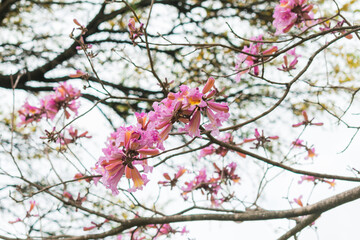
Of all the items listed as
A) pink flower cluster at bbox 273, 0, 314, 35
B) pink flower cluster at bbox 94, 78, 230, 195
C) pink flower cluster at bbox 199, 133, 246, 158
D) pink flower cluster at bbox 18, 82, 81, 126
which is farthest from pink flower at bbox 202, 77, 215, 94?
pink flower cluster at bbox 18, 82, 81, 126

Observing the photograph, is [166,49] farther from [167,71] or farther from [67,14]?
[67,14]

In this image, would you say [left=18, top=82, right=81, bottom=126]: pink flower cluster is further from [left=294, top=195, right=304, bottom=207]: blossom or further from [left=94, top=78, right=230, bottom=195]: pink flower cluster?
[left=294, top=195, right=304, bottom=207]: blossom

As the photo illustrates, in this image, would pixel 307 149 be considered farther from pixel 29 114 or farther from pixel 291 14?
pixel 29 114

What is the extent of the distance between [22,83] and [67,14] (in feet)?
3.43

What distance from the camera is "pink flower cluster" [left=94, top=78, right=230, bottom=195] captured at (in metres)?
0.88

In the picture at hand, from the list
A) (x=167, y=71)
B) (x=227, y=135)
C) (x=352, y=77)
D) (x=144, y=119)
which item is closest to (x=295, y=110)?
(x=352, y=77)

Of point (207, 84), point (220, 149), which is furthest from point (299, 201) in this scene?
point (207, 84)

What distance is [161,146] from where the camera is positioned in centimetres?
93

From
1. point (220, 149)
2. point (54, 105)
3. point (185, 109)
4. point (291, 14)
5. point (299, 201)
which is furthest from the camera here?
point (299, 201)

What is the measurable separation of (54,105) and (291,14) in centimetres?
162

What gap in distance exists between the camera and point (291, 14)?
156cm

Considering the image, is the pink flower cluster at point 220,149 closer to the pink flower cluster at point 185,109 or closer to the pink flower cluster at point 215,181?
the pink flower cluster at point 215,181

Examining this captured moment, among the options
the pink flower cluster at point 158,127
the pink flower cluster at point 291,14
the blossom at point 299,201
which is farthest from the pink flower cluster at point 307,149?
the pink flower cluster at point 158,127

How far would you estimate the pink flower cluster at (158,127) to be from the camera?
34.4 inches
